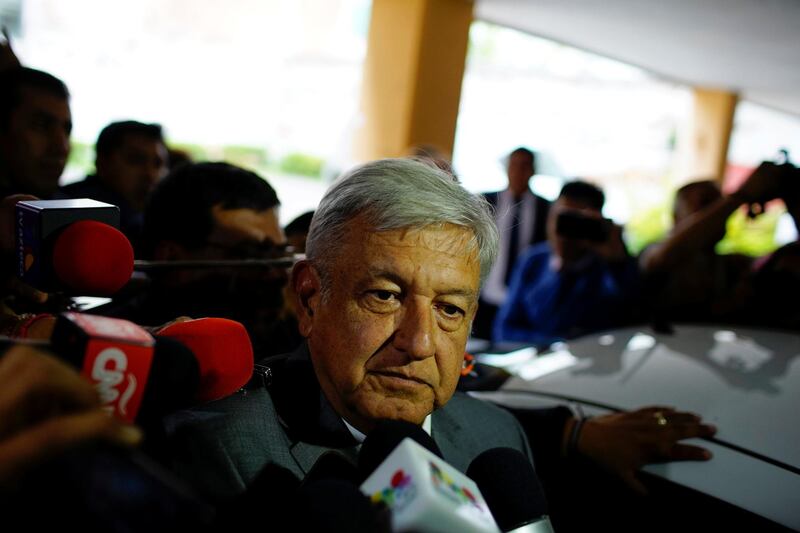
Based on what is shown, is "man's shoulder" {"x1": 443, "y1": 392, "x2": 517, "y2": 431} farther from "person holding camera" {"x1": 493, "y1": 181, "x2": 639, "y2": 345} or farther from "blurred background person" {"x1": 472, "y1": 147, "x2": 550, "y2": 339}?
"blurred background person" {"x1": 472, "y1": 147, "x2": 550, "y2": 339}

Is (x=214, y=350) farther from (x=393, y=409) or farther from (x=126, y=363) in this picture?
(x=393, y=409)

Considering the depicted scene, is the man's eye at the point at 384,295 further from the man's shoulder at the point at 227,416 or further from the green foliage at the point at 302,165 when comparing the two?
the green foliage at the point at 302,165

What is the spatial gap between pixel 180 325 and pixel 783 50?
1025 centimetres

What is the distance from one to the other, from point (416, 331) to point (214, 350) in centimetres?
38

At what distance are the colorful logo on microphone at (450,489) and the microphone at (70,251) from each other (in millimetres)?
549

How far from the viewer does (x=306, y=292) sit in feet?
4.53

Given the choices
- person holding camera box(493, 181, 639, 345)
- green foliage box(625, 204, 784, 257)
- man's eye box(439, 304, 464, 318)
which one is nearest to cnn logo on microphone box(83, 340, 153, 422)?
man's eye box(439, 304, 464, 318)

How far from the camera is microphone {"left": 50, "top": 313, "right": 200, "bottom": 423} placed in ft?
2.49

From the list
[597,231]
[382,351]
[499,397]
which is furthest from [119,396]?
[597,231]

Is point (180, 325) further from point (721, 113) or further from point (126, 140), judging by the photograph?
point (721, 113)

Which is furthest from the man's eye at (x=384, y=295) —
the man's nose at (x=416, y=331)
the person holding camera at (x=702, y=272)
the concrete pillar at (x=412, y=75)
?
the concrete pillar at (x=412, y=75)

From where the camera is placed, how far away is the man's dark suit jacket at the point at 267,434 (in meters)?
1.02

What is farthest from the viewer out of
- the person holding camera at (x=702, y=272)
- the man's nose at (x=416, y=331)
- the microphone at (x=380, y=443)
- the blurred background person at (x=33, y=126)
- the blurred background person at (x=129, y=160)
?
the blurred background person at (x=129, y=160)

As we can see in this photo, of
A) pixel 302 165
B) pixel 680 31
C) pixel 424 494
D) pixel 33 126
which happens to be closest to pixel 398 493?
pixel 424 494
